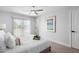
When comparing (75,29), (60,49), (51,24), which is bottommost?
(60,49)

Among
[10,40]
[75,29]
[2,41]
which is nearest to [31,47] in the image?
[10,40]

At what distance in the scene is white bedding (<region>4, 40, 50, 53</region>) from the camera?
159cm

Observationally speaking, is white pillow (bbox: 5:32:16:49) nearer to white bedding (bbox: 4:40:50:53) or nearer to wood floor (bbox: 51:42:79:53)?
white bedding (bbox: 4:40:50:53)

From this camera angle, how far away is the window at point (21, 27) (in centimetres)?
167

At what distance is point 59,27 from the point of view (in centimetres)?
179

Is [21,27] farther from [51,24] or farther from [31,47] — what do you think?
[51,24]

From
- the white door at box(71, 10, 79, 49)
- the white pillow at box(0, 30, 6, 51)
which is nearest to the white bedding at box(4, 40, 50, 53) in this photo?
the white pillow at box(0, 30, 6, 51)

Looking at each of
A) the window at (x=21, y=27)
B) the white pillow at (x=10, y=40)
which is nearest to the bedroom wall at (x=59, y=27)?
the window at (x=21, y=27)

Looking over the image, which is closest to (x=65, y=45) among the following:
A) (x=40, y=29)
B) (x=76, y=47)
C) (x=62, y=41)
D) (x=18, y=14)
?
(x=62, y=41)

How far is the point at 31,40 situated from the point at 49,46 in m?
0.43

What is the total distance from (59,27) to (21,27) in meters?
0.82

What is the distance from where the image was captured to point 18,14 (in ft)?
5.36

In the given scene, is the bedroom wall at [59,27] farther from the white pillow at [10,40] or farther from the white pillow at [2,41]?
the white pillow at [2,41]
